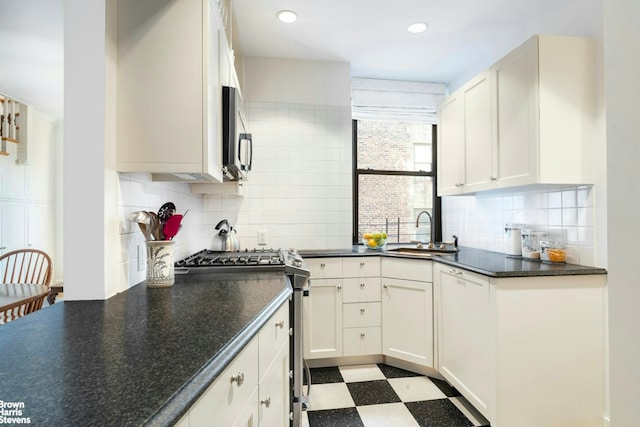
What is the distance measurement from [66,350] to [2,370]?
4.5 inches

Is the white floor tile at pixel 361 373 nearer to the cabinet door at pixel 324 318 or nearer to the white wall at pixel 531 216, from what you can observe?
the cabinet door at pixel 324 318

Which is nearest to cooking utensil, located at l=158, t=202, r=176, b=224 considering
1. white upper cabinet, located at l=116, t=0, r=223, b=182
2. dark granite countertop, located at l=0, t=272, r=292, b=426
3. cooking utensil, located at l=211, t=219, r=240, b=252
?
white upper cabinet, located at l=116, t=0, r=223, b=182

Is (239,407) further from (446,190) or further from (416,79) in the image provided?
(416,79)

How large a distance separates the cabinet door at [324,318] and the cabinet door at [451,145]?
121 cm

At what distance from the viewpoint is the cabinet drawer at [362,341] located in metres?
2.57

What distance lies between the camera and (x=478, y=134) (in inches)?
92.0

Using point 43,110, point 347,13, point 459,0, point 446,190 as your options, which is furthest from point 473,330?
point 43,110

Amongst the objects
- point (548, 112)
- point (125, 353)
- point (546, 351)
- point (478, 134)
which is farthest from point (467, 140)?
point (125, 353)

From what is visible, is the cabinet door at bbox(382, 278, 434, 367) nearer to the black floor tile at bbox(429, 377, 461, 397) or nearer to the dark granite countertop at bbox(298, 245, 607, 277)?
the black floor tile at bbox(429, 377, 461, 397)

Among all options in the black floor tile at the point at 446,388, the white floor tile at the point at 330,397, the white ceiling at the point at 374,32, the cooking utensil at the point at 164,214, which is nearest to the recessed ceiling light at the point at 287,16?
the white ceiling at the point at 374,32

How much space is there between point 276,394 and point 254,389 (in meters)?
0.34

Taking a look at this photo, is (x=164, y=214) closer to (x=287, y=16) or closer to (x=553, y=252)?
(x=287, y=16)

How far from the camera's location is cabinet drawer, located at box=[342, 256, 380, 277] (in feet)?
8.46

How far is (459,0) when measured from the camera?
2.12m
